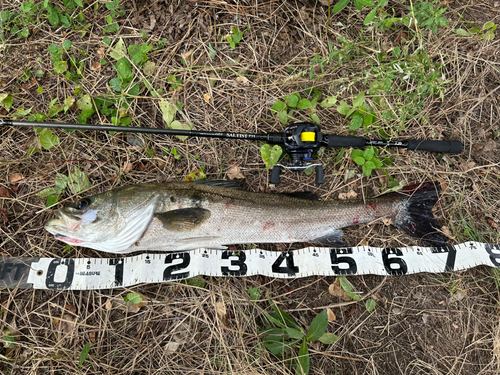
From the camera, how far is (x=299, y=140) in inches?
127

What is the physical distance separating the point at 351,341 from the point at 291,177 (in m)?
1.97

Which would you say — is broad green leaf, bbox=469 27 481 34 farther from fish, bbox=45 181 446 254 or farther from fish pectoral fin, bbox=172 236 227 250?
fish pectoral fin, bbox=172 236 227 250

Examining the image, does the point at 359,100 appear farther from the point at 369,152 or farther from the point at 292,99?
the point at 292,99

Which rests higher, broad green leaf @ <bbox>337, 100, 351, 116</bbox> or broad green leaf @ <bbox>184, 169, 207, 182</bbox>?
broad green leaf @ <bbox>337, 100, 351, 116</bbox>

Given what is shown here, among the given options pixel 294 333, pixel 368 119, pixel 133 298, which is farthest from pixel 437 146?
pixel 133 298

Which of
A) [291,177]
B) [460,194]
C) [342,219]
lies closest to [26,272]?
[291,177]

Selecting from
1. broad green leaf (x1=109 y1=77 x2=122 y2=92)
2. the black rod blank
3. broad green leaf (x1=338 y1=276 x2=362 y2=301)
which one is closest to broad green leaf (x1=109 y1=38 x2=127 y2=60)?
broad green leaf (x1=109 y1=77 x2=122 y2=92)

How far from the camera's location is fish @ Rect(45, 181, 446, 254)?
299 cm

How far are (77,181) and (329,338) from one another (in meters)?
3.34

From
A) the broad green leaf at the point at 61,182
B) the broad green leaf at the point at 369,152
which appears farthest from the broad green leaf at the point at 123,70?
the broad green leaf at the point at 369,152

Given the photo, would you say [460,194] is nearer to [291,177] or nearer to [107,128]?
[291,177]

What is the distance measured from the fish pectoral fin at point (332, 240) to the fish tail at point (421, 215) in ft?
2.32

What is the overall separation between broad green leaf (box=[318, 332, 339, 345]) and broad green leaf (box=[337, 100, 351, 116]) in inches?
98.0

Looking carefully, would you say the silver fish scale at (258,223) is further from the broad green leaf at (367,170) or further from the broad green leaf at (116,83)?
the broad green leaf at (116,83)
